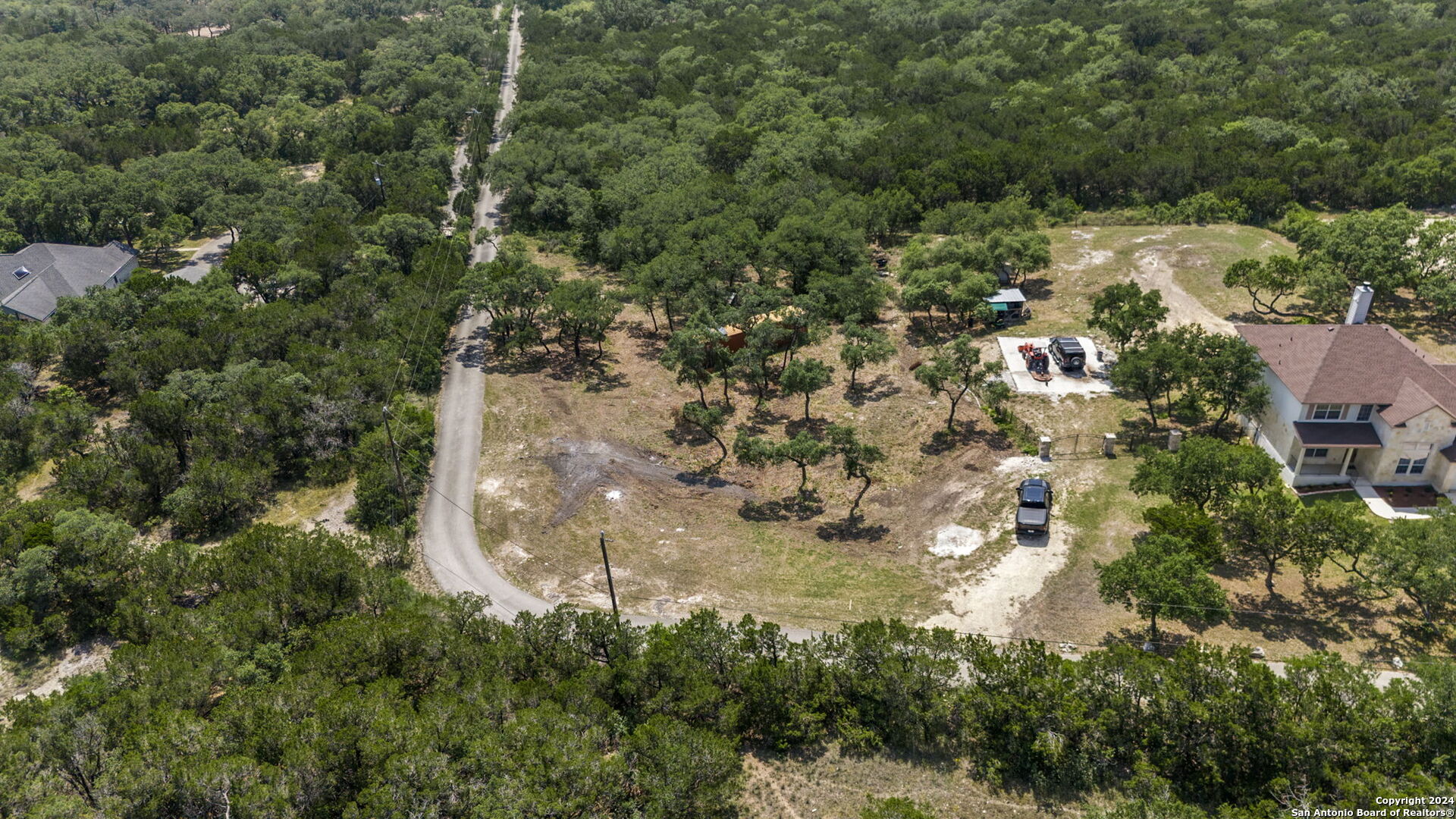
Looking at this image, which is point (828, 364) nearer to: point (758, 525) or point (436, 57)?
point (758, 525)

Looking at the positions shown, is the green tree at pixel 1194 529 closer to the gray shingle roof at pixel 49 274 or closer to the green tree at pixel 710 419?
the green tree at pixel 710 419

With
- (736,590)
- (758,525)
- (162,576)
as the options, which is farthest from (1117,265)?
(162,576)

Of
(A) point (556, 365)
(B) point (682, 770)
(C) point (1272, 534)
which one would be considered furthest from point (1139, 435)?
(A) point (556, 365)

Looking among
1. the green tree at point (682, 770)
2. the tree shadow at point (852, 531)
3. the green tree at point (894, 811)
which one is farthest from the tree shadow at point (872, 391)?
the green tree at point (894, 811)

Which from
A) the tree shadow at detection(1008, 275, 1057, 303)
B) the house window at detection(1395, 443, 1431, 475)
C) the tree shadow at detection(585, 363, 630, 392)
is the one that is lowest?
the tree shadow at detection(585, 363, 630, 392)

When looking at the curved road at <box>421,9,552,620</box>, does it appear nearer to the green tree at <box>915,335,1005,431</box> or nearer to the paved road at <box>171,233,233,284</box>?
the green tree at <box>915,335,1005,431</box>

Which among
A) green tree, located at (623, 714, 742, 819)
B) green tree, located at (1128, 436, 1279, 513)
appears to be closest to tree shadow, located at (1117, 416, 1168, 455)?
green tree, located at (1128, 436, 1279, 513)

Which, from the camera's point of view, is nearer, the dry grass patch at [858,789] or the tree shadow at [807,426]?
the dry grass patch at [858,789]
